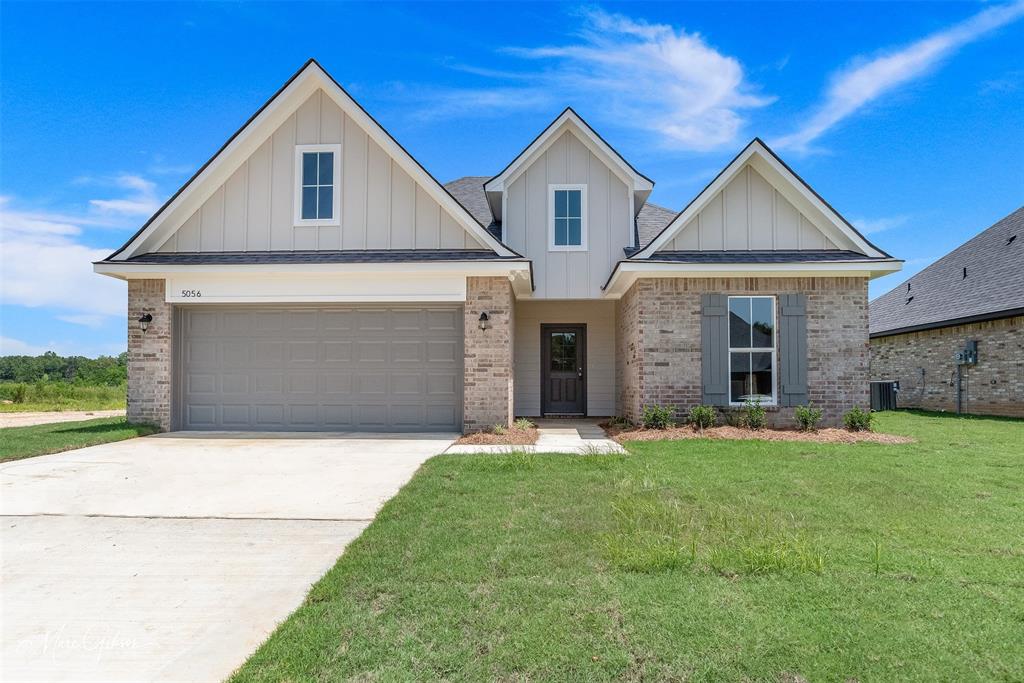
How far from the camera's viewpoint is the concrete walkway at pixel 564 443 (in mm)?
8320

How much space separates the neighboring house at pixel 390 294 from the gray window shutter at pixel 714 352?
3 centimetres

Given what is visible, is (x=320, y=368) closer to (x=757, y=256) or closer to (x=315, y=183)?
(x=315, y=183)

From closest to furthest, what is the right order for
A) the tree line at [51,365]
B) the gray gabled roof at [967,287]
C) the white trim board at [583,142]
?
the white trim board at [583,142] < the gray gabled roof at [967,287] < the tree line at [51,365]

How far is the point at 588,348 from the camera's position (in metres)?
14.7

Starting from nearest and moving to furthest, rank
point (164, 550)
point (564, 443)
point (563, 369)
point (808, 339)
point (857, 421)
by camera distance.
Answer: point (164, 550)
point (564, 443)
point (857, 421)
point (808, 339)
point (563, 369)

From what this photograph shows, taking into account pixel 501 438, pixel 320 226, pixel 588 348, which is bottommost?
pixel 501 438

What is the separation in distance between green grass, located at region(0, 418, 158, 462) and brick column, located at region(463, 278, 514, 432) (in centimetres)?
589

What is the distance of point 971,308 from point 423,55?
1656cm

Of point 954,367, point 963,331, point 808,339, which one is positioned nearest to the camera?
point 808,339

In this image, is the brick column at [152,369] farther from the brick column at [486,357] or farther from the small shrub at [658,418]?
the small shrub at [658,418]

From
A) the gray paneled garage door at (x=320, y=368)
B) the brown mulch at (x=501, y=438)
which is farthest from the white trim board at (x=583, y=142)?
the brown mulch at (x=501, y=438)

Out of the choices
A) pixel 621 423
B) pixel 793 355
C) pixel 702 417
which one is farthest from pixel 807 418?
pixel 621 423

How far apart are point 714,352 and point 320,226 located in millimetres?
7835

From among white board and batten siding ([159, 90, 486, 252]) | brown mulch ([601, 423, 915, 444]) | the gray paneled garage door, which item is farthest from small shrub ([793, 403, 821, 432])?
white board and batten siding ([159, 90, 486, 252])
